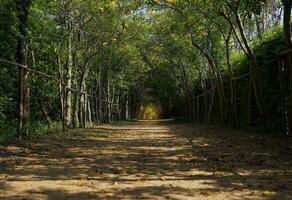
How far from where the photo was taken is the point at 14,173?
7617mm

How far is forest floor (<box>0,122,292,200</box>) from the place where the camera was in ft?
19.8

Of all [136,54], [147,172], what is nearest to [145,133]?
[147,172]

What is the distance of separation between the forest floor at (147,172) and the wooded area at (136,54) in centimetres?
241

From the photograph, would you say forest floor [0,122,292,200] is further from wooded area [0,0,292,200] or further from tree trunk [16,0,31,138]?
tree trunk [16,0,31,138]

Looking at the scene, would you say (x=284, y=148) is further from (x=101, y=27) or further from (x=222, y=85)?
(x=101, y=27)

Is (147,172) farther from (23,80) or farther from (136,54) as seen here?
(136,54)

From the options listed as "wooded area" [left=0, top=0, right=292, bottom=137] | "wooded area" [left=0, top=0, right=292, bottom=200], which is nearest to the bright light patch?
"wooded area" [left=0, top=0, right=292, bottom=137]

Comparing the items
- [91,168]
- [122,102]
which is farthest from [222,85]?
[122,102]

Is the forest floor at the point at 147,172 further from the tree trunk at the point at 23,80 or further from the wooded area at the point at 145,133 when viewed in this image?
the tree trunk at the point at 23,80

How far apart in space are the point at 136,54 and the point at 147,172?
A: 3633cm

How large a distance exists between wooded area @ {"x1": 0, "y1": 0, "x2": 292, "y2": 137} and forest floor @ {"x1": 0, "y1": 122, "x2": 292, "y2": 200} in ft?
7.92

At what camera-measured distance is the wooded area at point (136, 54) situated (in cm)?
1494

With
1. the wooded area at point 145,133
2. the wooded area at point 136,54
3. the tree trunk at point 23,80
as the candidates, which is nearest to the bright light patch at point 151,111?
the wooded area at point 136,54

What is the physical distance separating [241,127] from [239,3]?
600 cm
